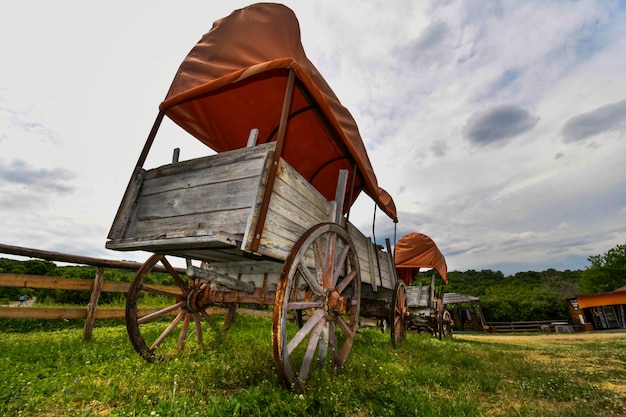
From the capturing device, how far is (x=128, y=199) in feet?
9.91

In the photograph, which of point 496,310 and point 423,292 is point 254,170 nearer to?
point 423,292

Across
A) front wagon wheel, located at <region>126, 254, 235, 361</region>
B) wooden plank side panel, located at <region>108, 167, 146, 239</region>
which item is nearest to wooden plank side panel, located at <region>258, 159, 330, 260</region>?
wooden plank side panel, located at <region>108, 167, 146, 239</region>

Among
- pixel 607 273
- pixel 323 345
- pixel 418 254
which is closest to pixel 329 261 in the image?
pixel 323 345

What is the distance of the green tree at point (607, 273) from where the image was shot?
117ft

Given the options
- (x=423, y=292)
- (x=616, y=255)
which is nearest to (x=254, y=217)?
(x=423, y=292)

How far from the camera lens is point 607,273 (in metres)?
36.9

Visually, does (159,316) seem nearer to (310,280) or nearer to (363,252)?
(310,280)

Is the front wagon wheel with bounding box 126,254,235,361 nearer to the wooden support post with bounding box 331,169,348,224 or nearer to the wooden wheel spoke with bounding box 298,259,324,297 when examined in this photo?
the wooden wheel spoke with bounding box 298,259,324,297

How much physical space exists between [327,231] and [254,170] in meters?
1.12

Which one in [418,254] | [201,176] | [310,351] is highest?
[418,254]

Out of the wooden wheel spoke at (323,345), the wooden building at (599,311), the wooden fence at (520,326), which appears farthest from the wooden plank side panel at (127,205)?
the wooden building at (599,311)

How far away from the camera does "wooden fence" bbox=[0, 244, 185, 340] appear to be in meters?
3.87

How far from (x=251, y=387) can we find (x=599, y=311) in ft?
111

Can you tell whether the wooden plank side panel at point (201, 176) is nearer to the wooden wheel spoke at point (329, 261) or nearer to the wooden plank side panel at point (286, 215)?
the wooden plank side panel at point (286, 215)
